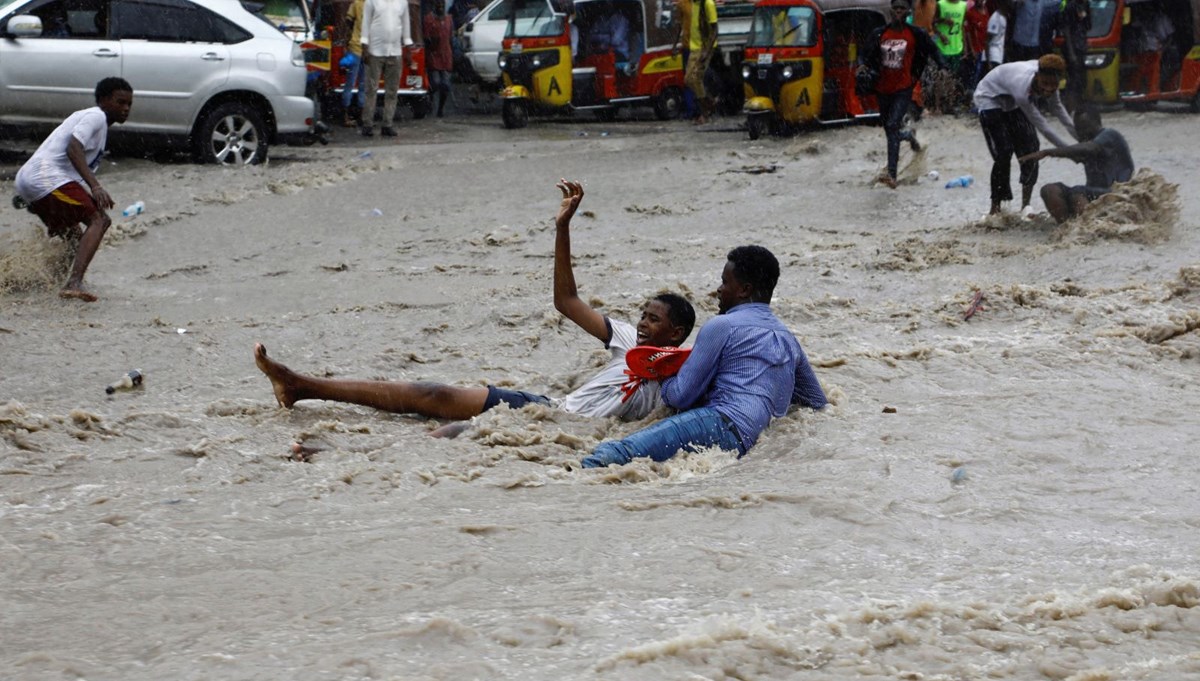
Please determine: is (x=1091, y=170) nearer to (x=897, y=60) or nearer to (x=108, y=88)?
(x=897, y=60)

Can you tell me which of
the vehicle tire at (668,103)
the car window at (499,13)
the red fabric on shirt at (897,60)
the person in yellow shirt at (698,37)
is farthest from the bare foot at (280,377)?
the car window at (499,13)

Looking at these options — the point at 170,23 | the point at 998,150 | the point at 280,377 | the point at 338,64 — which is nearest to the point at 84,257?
the point at 280,377

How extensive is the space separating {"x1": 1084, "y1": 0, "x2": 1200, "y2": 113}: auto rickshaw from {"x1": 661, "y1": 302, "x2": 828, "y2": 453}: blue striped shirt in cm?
1288

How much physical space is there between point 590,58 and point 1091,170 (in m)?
9.82

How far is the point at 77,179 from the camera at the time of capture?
880 centimetres

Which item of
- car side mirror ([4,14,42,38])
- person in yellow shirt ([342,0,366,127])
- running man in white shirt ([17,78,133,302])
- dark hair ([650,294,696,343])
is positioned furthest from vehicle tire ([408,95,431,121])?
dark hair ([650,294,696,343])

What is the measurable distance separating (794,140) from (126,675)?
44.0ft

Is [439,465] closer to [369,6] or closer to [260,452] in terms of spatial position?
[260,452]

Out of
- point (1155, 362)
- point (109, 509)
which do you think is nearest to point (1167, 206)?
point (1155, 362)

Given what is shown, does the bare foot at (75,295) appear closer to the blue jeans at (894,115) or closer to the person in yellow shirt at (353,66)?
the blue jeans at (894,115)

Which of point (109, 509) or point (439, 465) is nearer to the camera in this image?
point (109, 509)

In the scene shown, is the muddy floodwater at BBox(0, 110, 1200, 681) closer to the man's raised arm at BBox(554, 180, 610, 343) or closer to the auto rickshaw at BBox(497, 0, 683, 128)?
the man's raised arm at BBox(554, 180, 610, 343)

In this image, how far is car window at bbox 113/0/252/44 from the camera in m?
13.1

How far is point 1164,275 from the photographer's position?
902 centimetres
